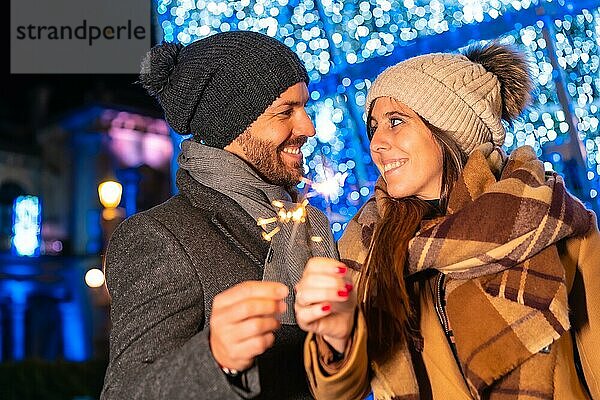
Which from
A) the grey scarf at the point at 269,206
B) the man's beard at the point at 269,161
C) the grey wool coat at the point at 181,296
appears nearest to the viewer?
the grey wool coat at the point at 181,296

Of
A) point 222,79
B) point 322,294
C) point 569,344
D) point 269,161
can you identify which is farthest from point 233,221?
point 569,344

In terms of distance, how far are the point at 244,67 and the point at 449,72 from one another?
57 cm

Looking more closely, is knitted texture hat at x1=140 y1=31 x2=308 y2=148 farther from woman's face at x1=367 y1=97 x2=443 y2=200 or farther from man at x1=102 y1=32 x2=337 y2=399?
woman's face at x1=367 y1=97 x2=443 y2=200

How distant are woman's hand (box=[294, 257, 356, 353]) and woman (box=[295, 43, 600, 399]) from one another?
0.23 meters

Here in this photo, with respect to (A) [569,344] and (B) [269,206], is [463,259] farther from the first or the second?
(B) [269,206]

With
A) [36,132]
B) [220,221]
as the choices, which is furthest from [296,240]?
[36,132]

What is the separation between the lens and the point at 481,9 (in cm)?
317

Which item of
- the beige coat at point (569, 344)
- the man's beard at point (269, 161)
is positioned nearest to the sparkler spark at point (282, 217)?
the man's beard at point (269, 161)

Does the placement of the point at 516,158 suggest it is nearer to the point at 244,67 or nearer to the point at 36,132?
the point at 244,67

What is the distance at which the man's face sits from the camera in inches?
83.2

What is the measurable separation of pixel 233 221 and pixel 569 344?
905 millimetres

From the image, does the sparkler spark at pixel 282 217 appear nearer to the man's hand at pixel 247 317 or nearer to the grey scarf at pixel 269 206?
the grey scarf at pixel 269 206

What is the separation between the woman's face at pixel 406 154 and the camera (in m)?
2.18

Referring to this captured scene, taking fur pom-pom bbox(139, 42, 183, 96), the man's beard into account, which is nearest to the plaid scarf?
the man's beard
